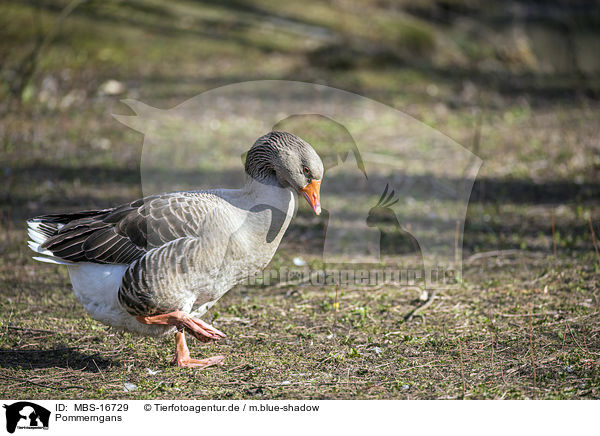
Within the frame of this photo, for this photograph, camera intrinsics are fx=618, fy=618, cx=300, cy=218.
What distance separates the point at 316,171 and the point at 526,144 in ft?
20.7

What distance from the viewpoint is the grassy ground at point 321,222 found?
4.30m

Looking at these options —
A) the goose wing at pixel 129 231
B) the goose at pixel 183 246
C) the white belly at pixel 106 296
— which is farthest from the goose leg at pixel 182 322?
the goose wing at pixel 129 231

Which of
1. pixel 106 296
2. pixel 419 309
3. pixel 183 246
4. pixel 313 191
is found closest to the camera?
pixel 183 246

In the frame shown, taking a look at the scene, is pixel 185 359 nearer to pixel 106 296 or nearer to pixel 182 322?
pixel 182 322

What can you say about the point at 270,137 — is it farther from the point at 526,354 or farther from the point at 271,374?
the point at 526,354

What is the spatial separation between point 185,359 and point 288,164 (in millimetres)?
1571

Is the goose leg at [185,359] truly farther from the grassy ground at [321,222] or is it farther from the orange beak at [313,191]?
the orange beak at [313,191]

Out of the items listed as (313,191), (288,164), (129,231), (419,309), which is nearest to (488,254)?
(419,309)

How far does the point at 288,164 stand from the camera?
4293mm

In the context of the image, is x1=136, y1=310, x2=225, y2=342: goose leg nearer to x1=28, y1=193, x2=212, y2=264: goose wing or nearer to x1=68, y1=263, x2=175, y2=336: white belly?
x1=68, y1=263, x2=175, y2=336: white belly

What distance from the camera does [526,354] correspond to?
450cm

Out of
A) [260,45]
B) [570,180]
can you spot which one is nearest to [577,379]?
[570,180]

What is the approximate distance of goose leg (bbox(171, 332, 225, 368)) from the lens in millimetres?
4391

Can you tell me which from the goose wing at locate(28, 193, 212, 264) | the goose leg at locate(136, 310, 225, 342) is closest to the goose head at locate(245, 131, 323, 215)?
the goose wing at locate(28, 193, 212, 264)
